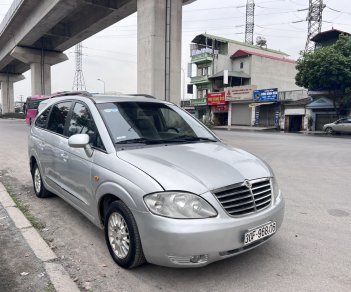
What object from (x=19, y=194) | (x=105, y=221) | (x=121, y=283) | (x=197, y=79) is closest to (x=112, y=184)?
(x=105, y=221)

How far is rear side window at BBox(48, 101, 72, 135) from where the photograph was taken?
4.71 m

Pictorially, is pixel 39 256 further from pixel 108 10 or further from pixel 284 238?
pixel 108 10

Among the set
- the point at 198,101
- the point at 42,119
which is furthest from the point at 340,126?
the point at 42,119

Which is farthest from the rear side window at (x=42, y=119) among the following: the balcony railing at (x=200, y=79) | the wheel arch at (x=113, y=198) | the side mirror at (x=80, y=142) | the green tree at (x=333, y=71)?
the balcony railing at (x=200, y=79)

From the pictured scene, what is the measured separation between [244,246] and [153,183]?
96 centimetres

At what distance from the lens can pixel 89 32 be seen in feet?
93.6

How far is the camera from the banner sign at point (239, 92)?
39.7 metres

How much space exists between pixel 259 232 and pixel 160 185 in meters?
1.01

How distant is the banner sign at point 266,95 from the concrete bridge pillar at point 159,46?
21.4 metres

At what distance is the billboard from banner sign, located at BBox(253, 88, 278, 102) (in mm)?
5057

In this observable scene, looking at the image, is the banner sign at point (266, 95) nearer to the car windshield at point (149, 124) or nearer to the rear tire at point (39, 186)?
the rear tire at point (39, 186)

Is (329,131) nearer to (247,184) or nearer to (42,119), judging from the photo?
(42,119)

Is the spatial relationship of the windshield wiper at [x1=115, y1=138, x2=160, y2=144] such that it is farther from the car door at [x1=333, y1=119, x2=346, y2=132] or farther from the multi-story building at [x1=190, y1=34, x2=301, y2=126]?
the multi-story building at [x1=190, y1=34, x2=301, y2=126]

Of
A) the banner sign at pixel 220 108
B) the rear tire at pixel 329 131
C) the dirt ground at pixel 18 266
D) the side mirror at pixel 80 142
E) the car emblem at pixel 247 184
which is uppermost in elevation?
the banner sign at pixel 220 108
